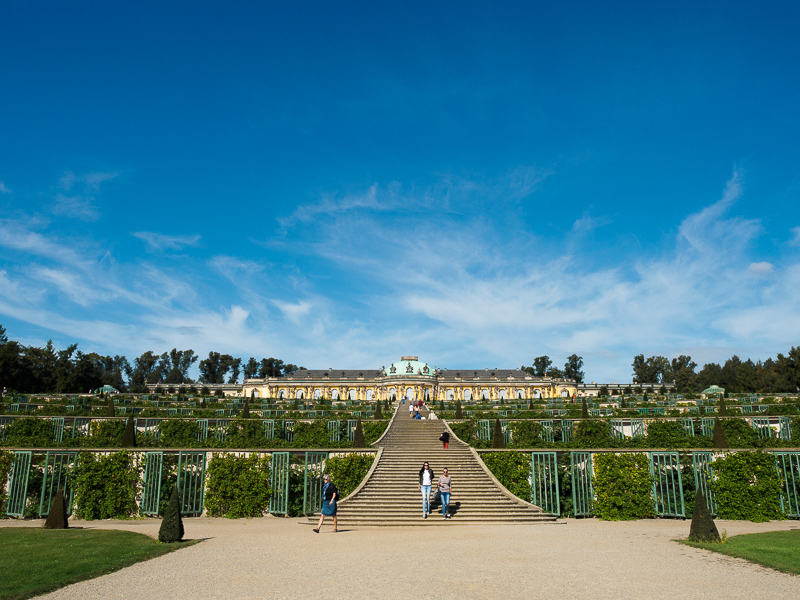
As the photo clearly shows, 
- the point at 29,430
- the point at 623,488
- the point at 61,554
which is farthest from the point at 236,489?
the point at 29,430

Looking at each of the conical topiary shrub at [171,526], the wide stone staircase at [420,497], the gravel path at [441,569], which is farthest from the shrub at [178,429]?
the conical topiary shrub at [171,526]

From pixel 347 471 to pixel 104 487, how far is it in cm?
893

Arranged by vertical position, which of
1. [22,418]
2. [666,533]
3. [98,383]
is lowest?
[666,533]

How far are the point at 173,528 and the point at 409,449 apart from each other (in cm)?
1387

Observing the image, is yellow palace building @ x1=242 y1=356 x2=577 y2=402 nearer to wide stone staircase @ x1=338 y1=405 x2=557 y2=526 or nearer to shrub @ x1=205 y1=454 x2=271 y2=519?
wide stone staircase @ x1=338 y1=405 x2=557 y2=526

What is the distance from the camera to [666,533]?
51.3 ft

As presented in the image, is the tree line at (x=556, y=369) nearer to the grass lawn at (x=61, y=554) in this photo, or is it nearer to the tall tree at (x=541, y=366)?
the tall tree at (x=541, y=366)

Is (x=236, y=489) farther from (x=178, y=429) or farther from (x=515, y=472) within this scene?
(x=178, y=429)

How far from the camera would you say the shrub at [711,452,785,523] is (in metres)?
18.9

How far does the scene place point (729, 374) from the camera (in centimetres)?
10588

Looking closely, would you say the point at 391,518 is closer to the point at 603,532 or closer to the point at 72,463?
the point at 603,532

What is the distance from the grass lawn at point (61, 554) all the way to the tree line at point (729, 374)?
7675cm

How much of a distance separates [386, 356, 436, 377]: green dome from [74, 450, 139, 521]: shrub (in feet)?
295

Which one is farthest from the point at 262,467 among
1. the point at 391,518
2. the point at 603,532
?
the point at 603,532
